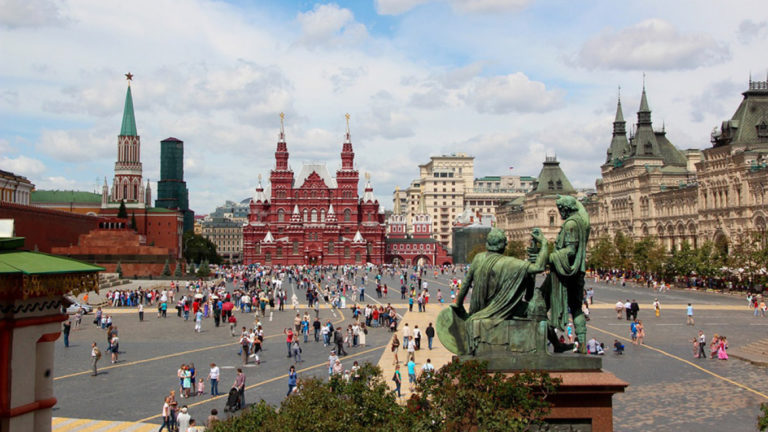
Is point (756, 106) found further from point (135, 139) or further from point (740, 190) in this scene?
point (135, 139)

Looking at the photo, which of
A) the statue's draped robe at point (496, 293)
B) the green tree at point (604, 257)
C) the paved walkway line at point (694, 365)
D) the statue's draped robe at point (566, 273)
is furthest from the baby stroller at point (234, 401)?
the green tree at point (604, 257)

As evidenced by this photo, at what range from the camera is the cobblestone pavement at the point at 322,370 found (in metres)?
15.9

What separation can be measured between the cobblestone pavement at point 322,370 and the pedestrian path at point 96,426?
40 centimetres

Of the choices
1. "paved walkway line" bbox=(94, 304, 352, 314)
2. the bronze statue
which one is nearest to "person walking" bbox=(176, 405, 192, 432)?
the bronze statue

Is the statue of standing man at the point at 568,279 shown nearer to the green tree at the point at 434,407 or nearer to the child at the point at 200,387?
the green tree at the point at 434,407

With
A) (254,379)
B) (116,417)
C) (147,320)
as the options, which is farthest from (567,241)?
(147,320)

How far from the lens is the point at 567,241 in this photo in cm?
973

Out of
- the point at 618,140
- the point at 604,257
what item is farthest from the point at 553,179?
the point at 604,257

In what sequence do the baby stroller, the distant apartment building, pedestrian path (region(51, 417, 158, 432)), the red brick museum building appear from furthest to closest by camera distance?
1. the distant apartment building
2. the red brick museum building
3. the baby stroller
4. pedestrian path (region(51, 417, 158, 432))

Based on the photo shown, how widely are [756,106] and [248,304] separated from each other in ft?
178

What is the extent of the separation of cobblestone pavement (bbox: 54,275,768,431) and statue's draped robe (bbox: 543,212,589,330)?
610cm

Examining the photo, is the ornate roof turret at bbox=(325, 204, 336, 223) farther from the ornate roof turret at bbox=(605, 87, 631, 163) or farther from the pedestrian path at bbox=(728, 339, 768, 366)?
the pedestrian path at bbox=(728, 339, 768, 366)

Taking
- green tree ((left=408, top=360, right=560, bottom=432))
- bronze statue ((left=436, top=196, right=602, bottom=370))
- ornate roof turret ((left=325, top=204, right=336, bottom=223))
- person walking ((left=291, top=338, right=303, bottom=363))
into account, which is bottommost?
person walking ((left=291, top=338, right=303, bottom=363))

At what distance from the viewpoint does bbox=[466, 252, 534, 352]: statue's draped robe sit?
9352 mm
